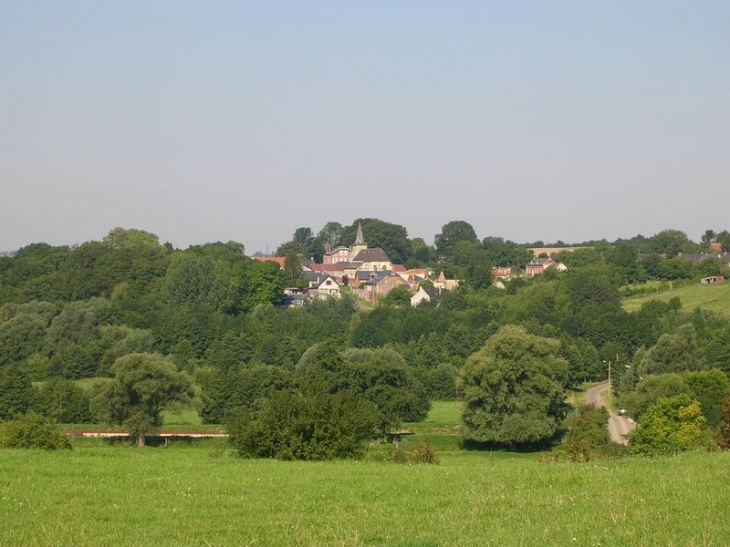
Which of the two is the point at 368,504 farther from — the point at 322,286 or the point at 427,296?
the point at 322,286

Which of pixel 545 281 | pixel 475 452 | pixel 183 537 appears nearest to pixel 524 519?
pixel 183 537

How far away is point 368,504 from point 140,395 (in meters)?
32.9

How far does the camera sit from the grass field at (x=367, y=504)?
31.9ft

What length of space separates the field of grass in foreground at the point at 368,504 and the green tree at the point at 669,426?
16.0 metres

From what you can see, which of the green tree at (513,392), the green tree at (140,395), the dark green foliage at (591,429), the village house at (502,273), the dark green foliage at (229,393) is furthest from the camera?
the village house at (502,273)

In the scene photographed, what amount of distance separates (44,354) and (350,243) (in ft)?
305

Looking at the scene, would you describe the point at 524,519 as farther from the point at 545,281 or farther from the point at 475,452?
the point at 545,281

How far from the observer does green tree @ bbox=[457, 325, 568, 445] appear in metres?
42.1

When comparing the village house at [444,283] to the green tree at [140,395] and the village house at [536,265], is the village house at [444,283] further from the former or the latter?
the green tree at [140,395]

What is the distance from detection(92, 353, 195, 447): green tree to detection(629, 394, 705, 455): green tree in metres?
19.4

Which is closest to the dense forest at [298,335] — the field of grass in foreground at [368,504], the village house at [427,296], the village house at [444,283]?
the village house at [444,283]

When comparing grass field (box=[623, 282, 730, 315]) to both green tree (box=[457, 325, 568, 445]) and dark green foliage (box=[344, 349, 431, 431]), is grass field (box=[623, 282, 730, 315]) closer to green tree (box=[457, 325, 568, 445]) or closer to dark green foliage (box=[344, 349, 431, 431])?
dark green foliage (box=[344, 349, 431, 431])

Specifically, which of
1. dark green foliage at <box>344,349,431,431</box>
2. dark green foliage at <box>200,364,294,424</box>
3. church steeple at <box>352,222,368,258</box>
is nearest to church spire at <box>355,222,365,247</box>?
church steeple at <box>352,222,368,258</box>

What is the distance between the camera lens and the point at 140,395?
43.3 m
